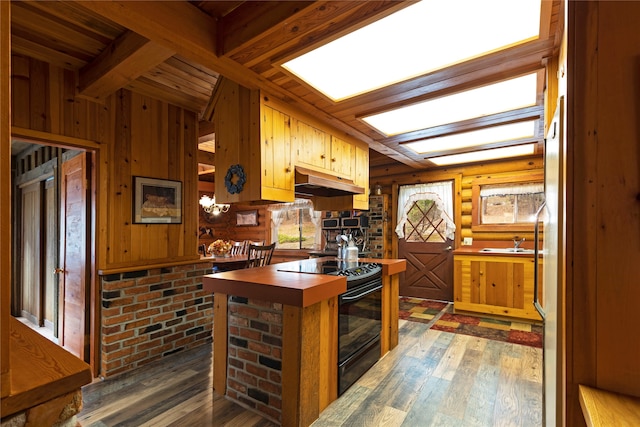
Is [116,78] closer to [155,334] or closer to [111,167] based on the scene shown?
[111,167]

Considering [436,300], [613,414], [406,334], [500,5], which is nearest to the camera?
[613,414]

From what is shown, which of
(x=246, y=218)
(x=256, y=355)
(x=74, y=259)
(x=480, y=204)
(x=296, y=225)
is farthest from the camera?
(x=246, y=218)

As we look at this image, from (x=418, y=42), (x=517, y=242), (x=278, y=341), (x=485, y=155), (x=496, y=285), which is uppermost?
(x=418, y=42)

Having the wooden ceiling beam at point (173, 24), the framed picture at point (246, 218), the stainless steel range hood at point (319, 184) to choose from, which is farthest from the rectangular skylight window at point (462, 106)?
the framed picture at point (246, 218)

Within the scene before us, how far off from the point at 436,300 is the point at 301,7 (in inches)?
195

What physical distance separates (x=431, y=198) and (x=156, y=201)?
14.0 feet

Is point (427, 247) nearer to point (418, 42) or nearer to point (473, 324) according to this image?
point (473, 324)

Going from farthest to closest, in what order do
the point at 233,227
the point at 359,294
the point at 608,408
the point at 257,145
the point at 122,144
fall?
the point at 233,227, the point at 122,144, the point at 359,294, the point at 257,145, the point at 608,408

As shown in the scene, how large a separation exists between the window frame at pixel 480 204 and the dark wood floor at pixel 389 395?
200cm

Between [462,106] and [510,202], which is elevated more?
[462,106]

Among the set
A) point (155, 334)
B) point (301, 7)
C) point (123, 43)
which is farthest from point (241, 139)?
point (155, 334)

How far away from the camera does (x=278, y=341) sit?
2.00 metres

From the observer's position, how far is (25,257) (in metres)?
4.40

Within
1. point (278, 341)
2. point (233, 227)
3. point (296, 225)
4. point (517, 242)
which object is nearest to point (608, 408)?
point (278, 341)
